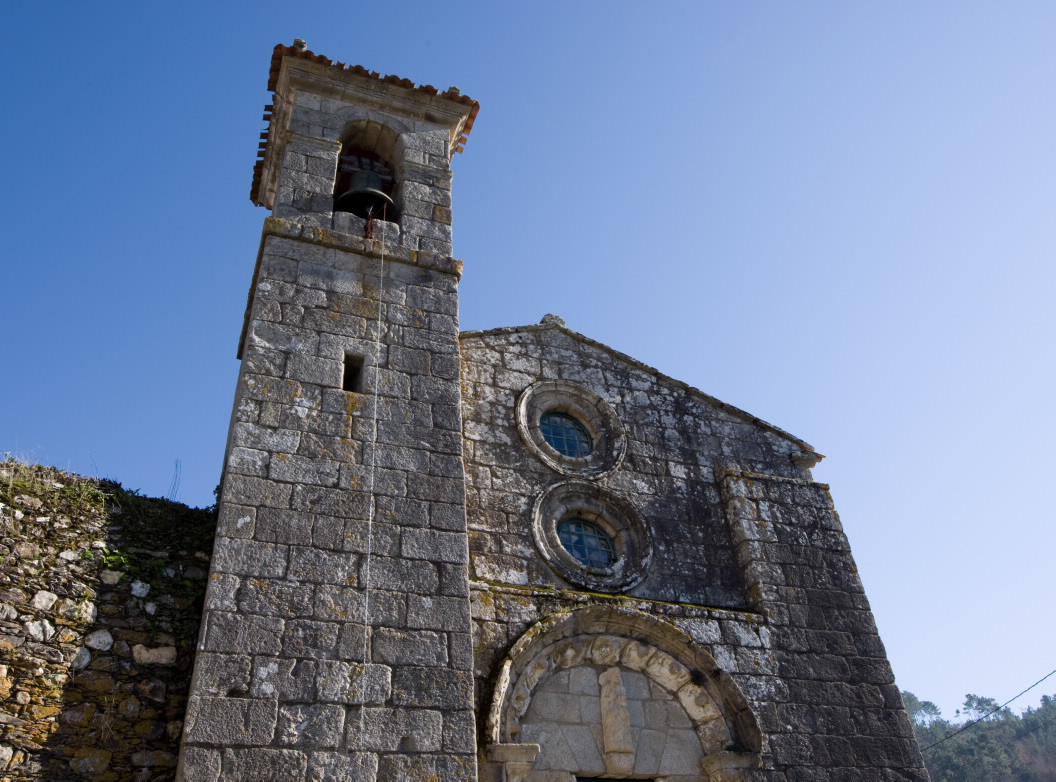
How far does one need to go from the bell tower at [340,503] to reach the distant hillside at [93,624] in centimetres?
63

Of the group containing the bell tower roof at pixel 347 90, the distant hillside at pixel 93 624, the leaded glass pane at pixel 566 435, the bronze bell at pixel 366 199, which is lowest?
the distant hillside at pixel 93 624

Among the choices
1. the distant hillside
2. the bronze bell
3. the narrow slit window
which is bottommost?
the distant hillside

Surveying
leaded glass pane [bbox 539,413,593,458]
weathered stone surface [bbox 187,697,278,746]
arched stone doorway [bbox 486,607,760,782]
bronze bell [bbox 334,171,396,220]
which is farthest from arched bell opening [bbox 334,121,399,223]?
weathered stone surface [bbox 187,697,278,746]

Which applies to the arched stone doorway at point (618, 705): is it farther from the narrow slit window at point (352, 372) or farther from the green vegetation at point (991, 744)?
the green vegetation at point (991, 744)

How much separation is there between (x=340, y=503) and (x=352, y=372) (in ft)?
4.42

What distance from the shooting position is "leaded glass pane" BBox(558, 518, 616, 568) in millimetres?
7742

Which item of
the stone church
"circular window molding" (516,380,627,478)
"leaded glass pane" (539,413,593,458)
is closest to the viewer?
the stone church

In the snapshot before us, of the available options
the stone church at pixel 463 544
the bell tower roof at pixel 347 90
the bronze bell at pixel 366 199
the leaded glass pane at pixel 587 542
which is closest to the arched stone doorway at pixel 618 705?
the stone church at pixel 463 544

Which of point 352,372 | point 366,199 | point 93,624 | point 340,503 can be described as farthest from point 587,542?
point 93,624

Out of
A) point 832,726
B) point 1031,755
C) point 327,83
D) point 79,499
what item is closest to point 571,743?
point 832,726

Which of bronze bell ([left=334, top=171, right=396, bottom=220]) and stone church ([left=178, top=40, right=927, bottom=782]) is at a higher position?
bronze bell ([left=334, top=171, right=396, bottom=220])

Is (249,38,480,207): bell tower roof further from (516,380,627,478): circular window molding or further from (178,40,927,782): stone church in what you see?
(516,380,627,478): circular window molding

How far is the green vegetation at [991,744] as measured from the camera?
37.4 m

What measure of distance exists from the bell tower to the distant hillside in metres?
0.63
